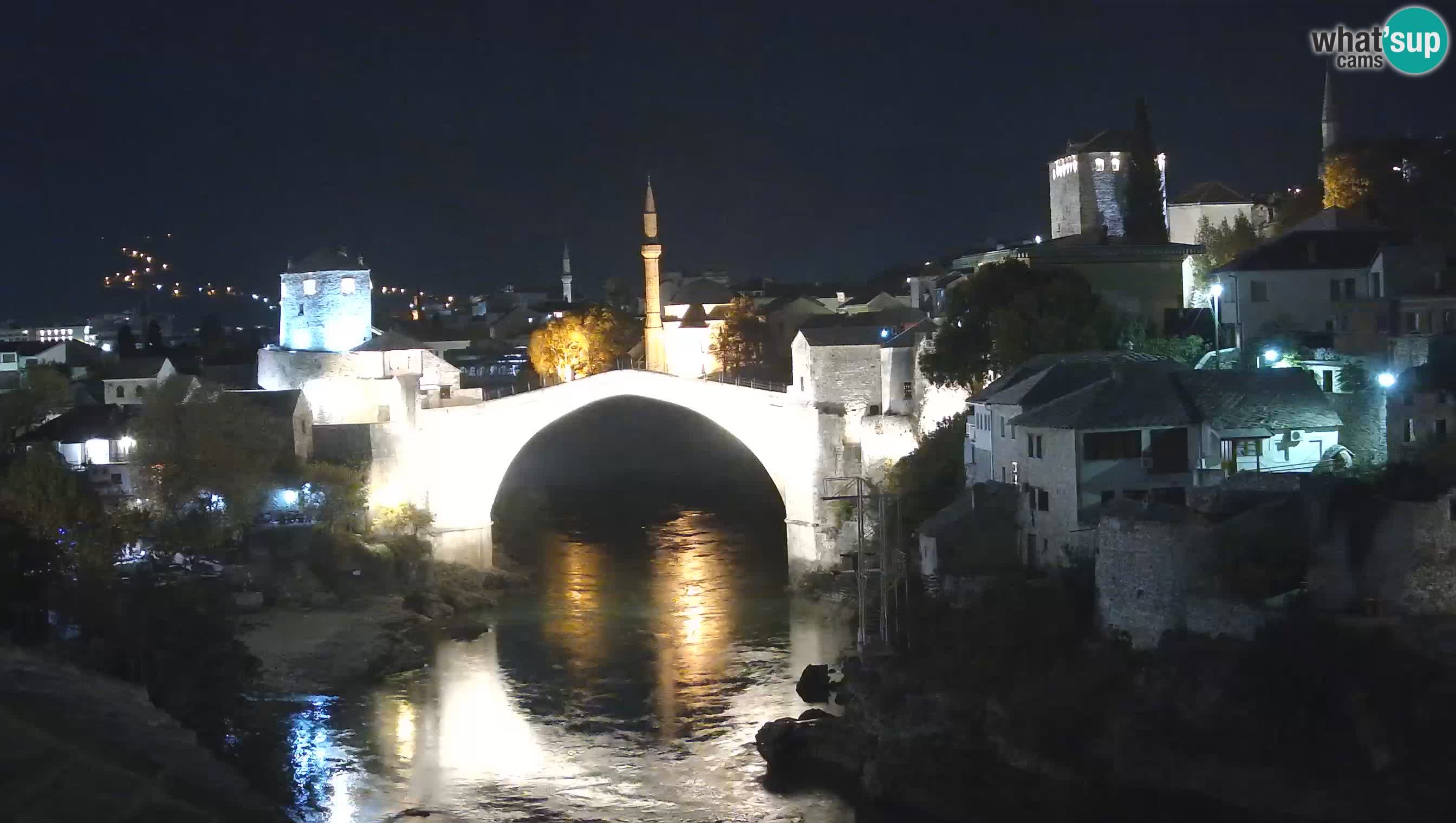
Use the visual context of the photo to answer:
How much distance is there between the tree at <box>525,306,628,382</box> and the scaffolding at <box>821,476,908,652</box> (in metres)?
13.0

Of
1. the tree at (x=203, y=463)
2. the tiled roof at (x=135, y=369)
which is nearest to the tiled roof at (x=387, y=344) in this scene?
the tree at (x=203, y=463)

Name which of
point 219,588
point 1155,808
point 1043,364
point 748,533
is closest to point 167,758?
point 219,588

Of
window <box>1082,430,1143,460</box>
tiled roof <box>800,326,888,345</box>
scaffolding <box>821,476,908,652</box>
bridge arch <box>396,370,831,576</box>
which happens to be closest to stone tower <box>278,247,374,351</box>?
bridge arch <box>396,370,831,576</box>

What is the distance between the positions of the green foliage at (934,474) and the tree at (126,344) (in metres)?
19.5

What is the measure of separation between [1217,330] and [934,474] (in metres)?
3.89

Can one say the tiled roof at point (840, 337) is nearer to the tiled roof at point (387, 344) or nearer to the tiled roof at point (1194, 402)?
the tiled roof at point (1194, 402)

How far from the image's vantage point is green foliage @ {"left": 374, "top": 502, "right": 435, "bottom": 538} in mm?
25125

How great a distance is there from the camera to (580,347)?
36.8 m

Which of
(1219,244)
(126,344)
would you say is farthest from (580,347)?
(1219,244)

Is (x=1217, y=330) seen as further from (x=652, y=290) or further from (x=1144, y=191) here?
(x=652, y=290)

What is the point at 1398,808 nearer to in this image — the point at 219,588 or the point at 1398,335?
the point at 1398,335

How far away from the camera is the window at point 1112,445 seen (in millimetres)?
16672

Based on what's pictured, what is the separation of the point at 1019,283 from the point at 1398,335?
5603 mm

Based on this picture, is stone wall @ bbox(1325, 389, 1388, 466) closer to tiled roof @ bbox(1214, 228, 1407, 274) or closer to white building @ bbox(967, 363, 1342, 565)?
white building @ bbox(967, 363, 1342, 565)
